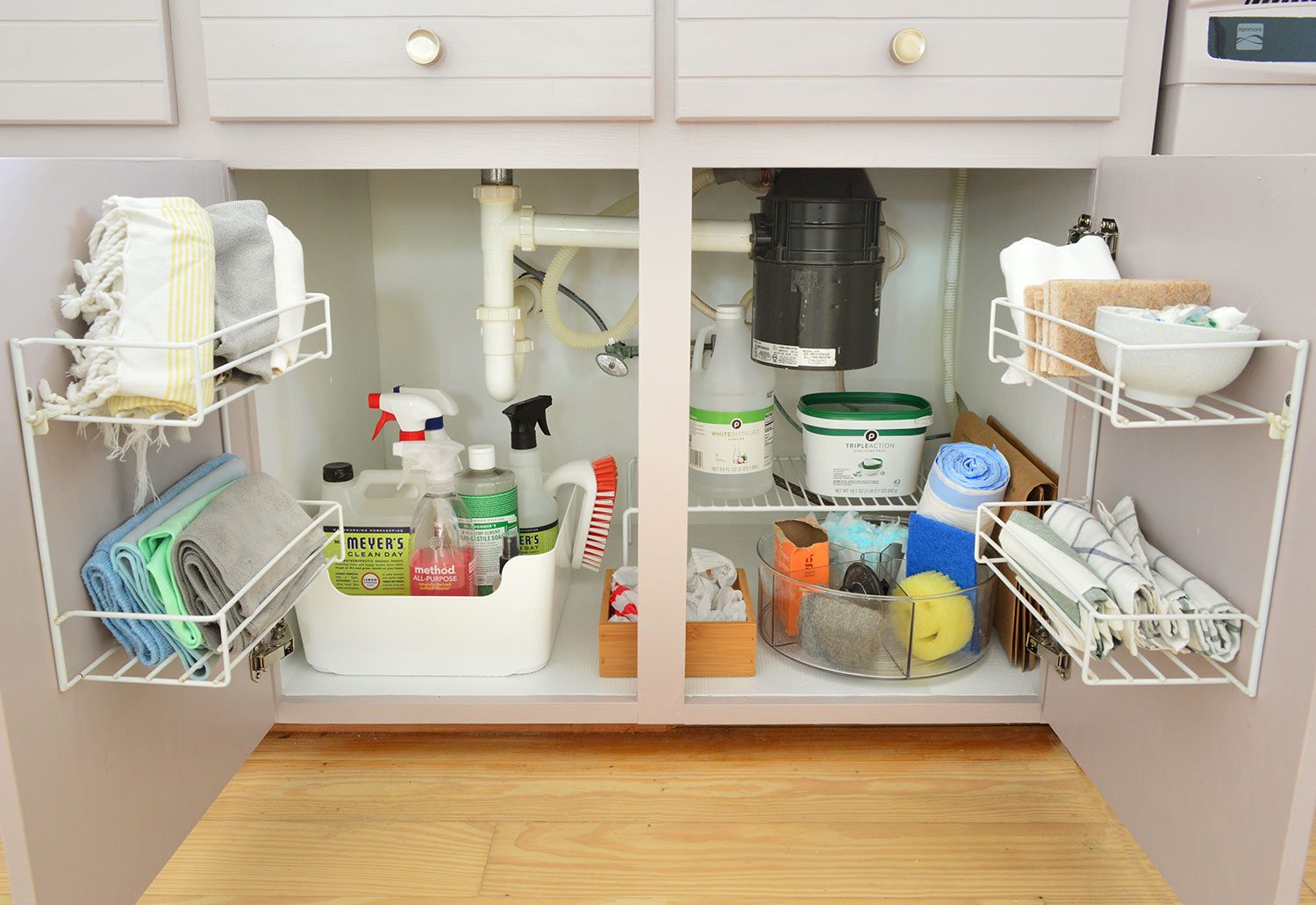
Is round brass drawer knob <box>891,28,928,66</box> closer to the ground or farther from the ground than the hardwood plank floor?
farther from the ground

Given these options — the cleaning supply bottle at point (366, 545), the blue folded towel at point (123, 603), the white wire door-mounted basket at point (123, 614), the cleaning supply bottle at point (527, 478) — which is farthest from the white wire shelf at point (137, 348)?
the cleaning supply bottle at point (527, 478)

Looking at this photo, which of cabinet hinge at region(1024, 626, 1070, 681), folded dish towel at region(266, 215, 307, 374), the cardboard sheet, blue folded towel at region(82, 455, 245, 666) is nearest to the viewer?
blue folded towel at region(82, 455, 245, 666)

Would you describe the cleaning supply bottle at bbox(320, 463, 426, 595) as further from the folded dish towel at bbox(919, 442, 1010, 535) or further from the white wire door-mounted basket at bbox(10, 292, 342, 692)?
the folded dish towel at bbox(919, 442, 1010, 535)

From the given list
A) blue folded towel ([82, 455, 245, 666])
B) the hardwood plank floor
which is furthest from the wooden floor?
blue folded towel ([82, 455, 245, 666])

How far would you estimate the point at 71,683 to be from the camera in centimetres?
82

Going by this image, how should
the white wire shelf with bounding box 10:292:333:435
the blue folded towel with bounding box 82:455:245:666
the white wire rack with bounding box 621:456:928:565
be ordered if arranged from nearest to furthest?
the white wire shelf with bounding box 10:292:333:435, the blue folded towel with bounding box 82:455:245:666, the white wire rack with bounding box 621:456:928:565

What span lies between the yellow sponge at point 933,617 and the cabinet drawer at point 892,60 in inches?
22.8

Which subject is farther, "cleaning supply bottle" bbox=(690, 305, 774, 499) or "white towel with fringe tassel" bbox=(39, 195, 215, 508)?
"cleaning supply bottle" bbox=(690, 305, 774, 499)

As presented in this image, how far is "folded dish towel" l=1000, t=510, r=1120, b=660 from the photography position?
2.97 ft

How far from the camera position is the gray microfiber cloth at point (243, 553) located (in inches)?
35.2

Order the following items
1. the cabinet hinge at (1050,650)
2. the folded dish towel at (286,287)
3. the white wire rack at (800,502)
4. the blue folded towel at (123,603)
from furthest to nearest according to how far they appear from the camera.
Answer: the white wire rack at (800,502), the cabinet hinge at (1050,650), the folded dish towel at (286,287), the blue folded towel at (123,603)

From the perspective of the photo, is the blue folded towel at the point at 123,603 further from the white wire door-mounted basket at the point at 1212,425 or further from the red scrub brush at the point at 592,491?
the white wire door-mounted basket at the point at 1212,425

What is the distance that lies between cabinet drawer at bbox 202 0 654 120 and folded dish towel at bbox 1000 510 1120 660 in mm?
594

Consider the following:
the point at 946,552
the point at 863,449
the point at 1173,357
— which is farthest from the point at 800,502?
the point at 1173,357
